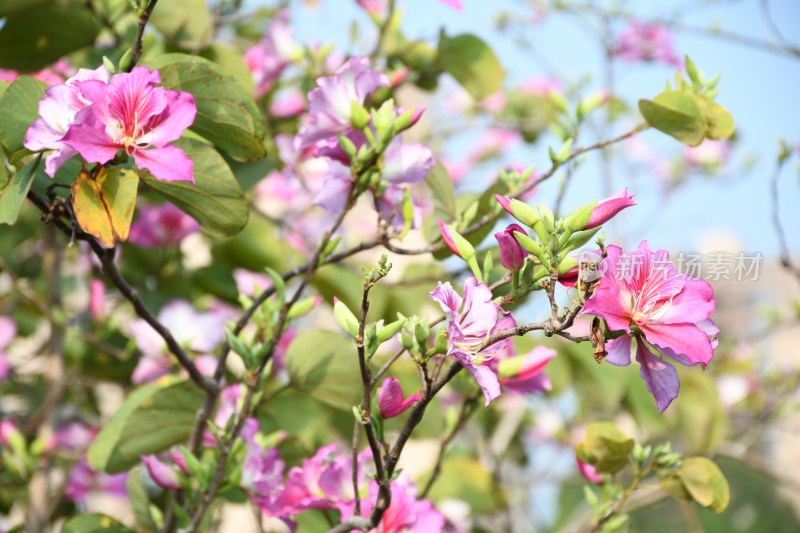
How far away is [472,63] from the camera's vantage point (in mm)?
1173

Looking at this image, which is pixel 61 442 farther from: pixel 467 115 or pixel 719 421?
pixel 467 115

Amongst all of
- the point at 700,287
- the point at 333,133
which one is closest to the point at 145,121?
the point at 333,133

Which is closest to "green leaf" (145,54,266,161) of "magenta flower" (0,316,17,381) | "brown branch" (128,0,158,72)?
"brown branch" (128,0,158,72)

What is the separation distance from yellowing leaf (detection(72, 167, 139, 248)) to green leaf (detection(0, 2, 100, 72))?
1.32 feet

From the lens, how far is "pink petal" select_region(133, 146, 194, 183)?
635mm

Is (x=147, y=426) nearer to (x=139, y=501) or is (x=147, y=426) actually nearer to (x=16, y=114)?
(x=139, y=501)

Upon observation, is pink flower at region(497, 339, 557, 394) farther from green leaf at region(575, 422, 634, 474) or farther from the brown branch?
the brown branch

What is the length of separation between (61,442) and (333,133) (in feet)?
3.29

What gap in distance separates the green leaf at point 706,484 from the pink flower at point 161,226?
90cm

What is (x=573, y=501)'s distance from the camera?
5824 mm

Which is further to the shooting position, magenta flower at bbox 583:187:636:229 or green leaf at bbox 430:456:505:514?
green leaf at bbox 430:456:505:514

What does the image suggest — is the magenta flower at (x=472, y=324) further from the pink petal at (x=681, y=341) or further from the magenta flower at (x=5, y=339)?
the magenta flower at (x=5, y=339)

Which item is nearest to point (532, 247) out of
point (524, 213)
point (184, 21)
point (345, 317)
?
point (524, 213)

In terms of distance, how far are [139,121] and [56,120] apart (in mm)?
66
